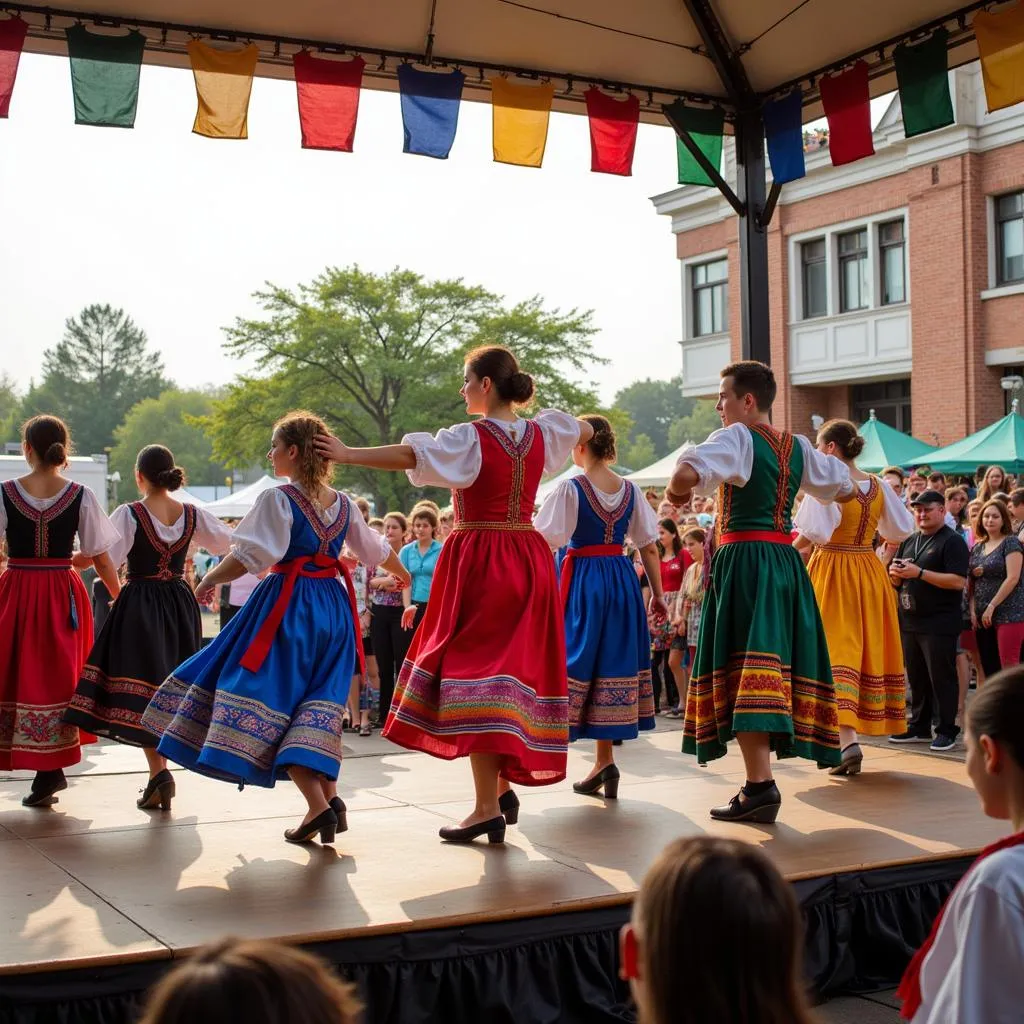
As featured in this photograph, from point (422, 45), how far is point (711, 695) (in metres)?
3.52

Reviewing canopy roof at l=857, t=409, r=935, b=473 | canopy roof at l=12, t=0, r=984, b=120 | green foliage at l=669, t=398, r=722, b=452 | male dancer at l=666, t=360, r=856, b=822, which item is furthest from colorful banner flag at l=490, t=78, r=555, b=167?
green foliage at l=669, t=398, r=722, b=452

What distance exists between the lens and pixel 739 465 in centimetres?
490

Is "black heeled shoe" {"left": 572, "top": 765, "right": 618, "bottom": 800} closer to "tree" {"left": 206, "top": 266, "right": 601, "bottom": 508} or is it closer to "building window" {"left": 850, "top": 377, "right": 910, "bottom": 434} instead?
"building window" {"left": 850, "top": 377, "right": 910, "bottom": 434}

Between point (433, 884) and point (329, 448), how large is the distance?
1.43 meters

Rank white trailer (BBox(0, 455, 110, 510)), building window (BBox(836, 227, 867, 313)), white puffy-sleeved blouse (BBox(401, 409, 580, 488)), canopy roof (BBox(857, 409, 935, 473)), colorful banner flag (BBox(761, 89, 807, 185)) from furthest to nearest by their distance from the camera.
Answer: building window (BBox(836, 227, 867, 313)) → white trailer (BBox(0, 455, 110, 510)) → canopy roof (BBox(857, 409, 935, 473)) → colorful banner flag (BBox(761, 89, 807, 185)) → white puffy-sleeved blouse (BBox(401, 409, 580, 488))

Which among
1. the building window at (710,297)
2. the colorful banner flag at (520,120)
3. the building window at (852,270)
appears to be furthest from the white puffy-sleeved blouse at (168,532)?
the building window at (710,297)

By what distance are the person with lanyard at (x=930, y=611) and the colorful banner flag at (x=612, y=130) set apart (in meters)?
2.48

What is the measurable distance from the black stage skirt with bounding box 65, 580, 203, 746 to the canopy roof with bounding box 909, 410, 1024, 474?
33.6 feet

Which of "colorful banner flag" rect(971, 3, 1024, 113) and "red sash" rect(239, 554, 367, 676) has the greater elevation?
"colorful banner flag" rect(971, 3, 1024, 113)

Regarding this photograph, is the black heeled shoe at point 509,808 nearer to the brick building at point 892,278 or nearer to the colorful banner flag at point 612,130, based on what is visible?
the colorful banner flag at point 612,130

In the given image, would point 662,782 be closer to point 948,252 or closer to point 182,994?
point 182,994

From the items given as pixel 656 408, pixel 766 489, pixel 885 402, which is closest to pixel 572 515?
pixel 766 489

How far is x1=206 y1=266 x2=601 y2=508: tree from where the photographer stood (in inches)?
1291

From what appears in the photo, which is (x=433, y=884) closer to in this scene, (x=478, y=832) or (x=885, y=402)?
(x=478, y=832)
